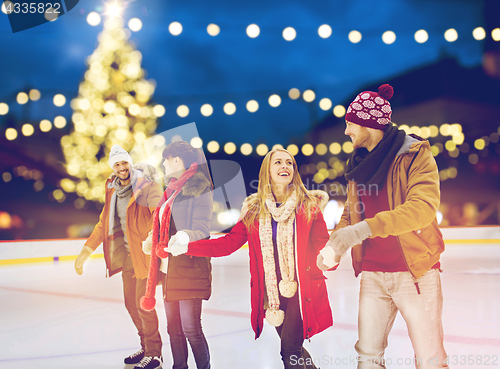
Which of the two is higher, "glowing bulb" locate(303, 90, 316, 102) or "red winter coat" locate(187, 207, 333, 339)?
"glowing bulb" locate(303, 90, 316, 102)

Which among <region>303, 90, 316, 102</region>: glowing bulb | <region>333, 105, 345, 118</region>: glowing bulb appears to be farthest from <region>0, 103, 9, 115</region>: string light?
<region>333, 105, 345, 118</region>: glowing bulb

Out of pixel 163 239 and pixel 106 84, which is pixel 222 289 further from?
pixel 106 84

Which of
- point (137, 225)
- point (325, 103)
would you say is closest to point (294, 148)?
point (325, 103)

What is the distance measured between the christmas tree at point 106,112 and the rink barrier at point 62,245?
3.19 m

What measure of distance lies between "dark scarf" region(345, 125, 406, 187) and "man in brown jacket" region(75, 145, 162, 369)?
50.3 inches

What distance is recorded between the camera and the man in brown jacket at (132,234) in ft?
7.23

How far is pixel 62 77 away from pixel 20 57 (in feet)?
7.20

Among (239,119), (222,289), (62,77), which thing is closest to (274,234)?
(222,289)

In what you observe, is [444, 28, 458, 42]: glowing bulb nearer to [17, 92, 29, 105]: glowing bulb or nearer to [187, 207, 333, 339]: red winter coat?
[187, 207, 333, 339]: red winter coat

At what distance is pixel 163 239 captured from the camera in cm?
187

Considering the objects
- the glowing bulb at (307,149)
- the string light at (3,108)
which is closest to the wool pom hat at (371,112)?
the glowing bulb at (307,149)

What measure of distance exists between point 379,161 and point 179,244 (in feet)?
3.06

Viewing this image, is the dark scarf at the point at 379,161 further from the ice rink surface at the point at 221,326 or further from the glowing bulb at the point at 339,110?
the glowing bulb at the point at 339,110

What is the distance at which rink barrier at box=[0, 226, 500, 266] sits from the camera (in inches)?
307
